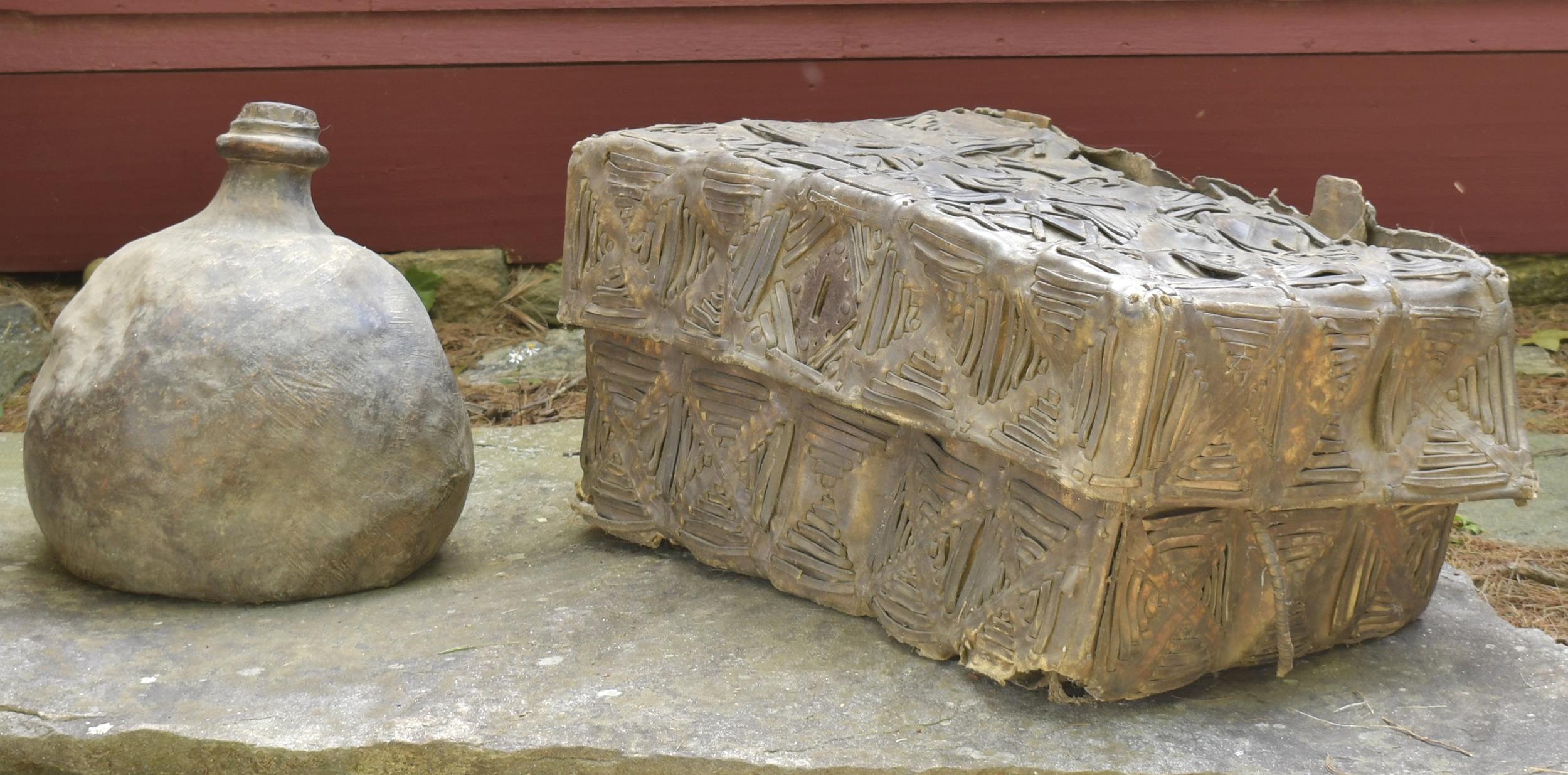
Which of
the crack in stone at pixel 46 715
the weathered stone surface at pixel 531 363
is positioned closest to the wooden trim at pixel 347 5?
the weathered stone surface at pixel 531 363

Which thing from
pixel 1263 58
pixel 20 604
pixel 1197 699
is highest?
pixel 1263 58

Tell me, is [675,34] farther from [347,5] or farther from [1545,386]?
[1545,386]

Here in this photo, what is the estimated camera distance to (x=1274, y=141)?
5090mm

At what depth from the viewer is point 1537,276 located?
17.9ft

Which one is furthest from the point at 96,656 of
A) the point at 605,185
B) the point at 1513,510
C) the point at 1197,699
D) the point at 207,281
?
the point at 1513,510

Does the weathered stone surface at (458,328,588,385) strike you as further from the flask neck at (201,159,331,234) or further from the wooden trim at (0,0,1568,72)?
the flask neck at (201,159,331,234)

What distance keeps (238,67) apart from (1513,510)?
13.0 ft

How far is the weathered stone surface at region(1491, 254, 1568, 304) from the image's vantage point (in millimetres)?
5422

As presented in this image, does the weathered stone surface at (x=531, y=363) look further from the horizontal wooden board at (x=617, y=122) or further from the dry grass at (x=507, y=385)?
the horizontal wooden board at (x=617, y=122)

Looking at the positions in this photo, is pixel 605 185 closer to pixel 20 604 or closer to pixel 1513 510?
pixel 20 604

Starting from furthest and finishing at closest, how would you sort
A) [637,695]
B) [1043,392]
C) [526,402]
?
1. [526,402]
2. [637,695]
3. [1043,392]

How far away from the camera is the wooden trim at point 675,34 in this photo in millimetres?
4793

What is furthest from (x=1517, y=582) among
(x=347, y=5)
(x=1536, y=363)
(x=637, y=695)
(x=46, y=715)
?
(x=347, y=5)

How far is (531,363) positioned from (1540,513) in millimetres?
3085
